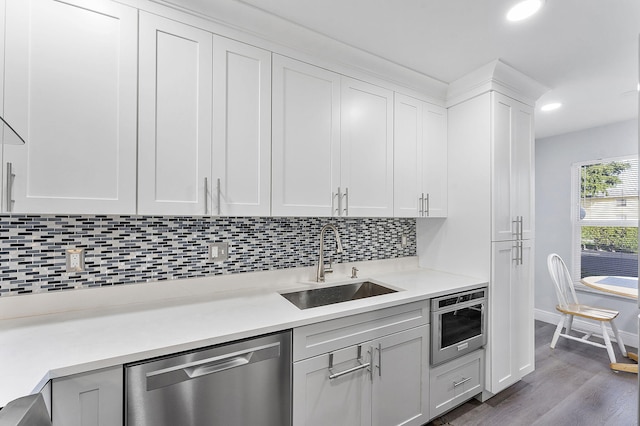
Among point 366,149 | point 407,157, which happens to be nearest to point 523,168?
point 407,157

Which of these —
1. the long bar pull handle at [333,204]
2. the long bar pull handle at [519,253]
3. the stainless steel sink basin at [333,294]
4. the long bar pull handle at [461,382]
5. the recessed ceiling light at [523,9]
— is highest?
the recessed ceiling light at [523,9]

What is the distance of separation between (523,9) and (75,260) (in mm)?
2636

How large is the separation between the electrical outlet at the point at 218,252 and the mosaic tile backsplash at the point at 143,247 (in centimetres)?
3

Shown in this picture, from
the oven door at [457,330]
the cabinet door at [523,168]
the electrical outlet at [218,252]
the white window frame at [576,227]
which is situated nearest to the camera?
the electrical outlet at [218,252]

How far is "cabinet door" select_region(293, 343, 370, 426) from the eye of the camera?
55.6 inches

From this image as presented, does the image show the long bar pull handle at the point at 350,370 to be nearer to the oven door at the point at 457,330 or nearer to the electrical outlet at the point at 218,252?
the oven door at the point at 457,330

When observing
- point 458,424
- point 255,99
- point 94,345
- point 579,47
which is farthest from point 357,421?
point 579,47

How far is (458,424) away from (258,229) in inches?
74.3

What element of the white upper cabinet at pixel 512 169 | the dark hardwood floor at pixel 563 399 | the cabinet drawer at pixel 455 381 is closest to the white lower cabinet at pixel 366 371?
the cabinet drawer at pixel 455 381

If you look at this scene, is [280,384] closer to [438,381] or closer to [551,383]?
[438,381]

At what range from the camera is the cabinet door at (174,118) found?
1.35 m

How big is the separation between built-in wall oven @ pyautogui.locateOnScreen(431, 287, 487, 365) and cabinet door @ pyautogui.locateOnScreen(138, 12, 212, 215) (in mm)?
1588

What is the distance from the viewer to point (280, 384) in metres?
1.35

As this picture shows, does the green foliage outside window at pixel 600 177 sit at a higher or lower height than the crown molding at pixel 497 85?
lower
